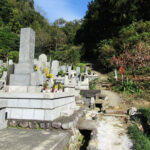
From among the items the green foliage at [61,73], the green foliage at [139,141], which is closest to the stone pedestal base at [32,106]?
the green foliage at [139,141]

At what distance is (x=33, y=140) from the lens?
121 inches

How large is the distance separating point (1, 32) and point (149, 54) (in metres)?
26.4

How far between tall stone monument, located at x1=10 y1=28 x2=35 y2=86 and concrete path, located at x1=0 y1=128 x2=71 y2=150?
2.29 metres

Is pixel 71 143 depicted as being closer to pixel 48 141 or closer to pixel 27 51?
pixel 48 141

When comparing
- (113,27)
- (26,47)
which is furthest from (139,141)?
(113,27)

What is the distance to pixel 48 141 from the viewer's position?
3043 millimetres

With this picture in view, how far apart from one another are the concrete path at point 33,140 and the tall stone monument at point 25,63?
2.29 meters

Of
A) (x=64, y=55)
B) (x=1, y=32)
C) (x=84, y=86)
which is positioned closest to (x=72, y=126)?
(x=84, y=86)

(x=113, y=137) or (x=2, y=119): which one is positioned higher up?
(x=2, y=119)

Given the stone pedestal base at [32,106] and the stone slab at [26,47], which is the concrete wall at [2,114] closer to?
the stone pedestal base at [32,106]

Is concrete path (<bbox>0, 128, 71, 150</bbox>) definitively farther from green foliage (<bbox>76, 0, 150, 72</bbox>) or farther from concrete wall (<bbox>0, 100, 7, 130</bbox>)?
green foliage (<bbox>76, 0, 150, 72</bbox>)

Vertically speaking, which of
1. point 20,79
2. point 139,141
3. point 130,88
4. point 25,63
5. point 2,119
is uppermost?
point 25,63

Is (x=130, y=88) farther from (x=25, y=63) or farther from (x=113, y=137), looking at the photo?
(x=25, y=63)

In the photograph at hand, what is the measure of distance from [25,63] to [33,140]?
345 centimetres
